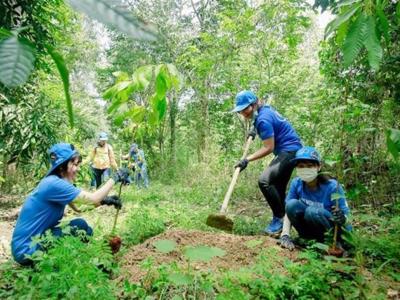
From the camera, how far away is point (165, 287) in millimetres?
Answer: 2562

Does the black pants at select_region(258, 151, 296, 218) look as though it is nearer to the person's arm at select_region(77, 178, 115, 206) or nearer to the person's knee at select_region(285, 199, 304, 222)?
the person's knee at select_region(285, 199, 304, 222)

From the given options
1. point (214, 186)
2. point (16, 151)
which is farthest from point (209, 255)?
point (214, 186)

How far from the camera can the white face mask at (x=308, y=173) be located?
3453 mm

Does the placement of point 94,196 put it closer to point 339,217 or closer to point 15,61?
point 339,217

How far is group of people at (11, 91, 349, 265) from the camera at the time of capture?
322 cm

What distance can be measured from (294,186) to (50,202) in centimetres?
210

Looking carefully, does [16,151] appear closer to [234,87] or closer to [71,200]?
[71,200]

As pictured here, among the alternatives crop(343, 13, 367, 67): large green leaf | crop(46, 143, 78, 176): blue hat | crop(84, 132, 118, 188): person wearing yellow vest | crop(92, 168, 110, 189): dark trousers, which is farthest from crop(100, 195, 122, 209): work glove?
crop(92, 168, 110, 189): dark trousers

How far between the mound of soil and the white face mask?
616 millimetres

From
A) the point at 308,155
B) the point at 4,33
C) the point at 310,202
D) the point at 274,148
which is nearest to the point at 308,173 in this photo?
the point at 308,155

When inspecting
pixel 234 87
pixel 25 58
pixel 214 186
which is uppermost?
pixel 234 87

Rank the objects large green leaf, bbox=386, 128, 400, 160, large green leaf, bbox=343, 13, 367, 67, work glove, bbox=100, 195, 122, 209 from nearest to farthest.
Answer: large green leaf, bbox=343, 13, 367, 67 < large green leaf, bbox=386, 128, 400, 160 < work glove, bbox=100, 195, 122, 209

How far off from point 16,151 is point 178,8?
9.56 metres

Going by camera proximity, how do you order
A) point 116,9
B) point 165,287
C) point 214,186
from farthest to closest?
point 214,186
point 165,287
point 116,9
